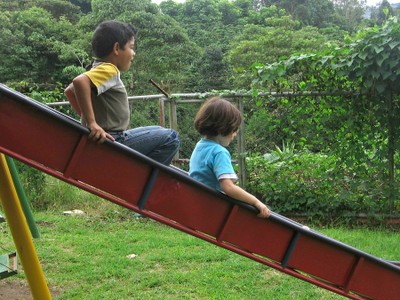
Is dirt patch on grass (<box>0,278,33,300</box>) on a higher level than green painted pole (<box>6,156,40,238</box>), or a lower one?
lower

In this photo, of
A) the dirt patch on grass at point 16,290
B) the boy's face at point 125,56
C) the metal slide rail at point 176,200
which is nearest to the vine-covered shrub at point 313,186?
the dirt patch on grass at point 16,290

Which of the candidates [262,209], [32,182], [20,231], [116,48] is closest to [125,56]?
[116,48]

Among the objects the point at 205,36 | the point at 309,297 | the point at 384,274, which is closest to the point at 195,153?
the point at 384,274

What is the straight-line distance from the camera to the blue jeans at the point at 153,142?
127 inches

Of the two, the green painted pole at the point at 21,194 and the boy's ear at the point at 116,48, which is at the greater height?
the boy's ear at the point at 116,48

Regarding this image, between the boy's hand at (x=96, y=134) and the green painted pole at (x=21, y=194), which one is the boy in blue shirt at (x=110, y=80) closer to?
the boy's hand at (x=96, y=134)

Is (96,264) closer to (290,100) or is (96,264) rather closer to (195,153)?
(195,153)

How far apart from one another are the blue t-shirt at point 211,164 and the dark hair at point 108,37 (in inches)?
30.3

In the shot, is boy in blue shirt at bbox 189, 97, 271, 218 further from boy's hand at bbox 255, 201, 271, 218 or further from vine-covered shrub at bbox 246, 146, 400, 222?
vine-covered shrub at bbox 246, 146, 400, 222

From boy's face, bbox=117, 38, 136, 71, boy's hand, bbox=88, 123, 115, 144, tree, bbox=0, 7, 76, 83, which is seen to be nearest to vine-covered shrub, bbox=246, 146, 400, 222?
boy's face, bbox=117, 38, 136, 71

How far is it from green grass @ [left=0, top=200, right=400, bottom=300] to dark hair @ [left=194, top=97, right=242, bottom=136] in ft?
7.26

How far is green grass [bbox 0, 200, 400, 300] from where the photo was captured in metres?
4.95

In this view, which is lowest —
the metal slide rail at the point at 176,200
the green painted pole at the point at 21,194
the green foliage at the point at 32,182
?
the green foliage at the point at 32,182

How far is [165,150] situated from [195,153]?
245mm
